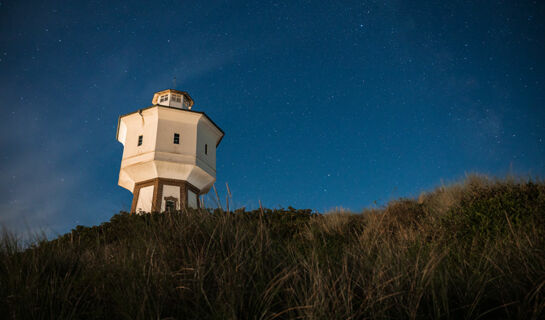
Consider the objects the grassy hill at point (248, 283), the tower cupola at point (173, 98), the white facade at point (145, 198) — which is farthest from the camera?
the tower cupola at point (173, 98)

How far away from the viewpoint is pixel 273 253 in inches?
157

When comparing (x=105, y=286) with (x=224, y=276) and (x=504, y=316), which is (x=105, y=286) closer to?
(x=224, y=276)

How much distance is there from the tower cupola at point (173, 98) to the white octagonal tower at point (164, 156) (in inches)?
168

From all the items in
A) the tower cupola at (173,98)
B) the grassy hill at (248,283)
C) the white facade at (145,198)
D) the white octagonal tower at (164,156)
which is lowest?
the grassy hill at (248,283)

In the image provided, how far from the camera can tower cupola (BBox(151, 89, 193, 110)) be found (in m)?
27.5

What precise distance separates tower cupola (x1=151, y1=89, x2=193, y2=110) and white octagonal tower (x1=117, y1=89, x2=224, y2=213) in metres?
4.27

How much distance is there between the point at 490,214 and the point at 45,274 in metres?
Answer: 7.41

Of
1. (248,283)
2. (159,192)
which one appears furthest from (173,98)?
(248,283)

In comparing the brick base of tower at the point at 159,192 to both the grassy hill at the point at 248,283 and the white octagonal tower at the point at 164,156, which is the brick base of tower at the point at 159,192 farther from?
the grassy hill at the point at 248,283

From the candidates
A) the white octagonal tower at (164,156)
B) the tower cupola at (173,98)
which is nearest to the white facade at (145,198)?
the white octagonal tower at (164,156)

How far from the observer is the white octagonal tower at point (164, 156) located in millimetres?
21672

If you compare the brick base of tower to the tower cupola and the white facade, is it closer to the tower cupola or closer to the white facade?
the white facade

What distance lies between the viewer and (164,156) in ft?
71.1

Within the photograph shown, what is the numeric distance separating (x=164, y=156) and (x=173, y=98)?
7954 millimetres
